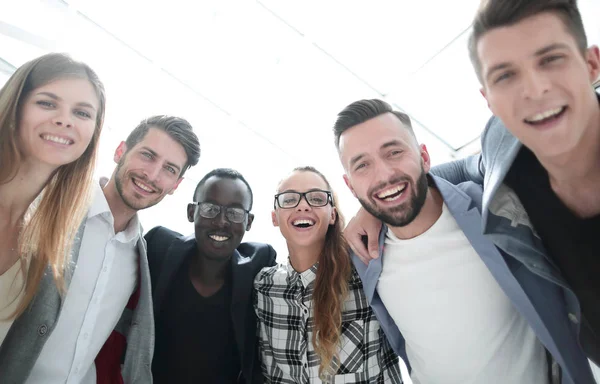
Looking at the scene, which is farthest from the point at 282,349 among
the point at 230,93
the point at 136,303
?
the point at 230,93

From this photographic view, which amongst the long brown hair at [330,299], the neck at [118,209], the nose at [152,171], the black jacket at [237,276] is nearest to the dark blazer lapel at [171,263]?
the black jacket at [237,276]

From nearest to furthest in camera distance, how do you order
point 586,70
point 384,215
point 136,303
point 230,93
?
point 586,70 → point 384,215 → point 136,303 → point 230,93

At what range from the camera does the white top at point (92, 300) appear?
48.8 inches

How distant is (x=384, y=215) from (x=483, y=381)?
67 centimetres

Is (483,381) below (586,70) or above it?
below

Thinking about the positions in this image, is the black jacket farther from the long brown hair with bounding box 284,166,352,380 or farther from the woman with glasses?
the long brown hair with bounding box 284,166,352,380

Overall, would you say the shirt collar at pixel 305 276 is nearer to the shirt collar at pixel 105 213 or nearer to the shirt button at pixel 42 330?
the shirt collar at pixel 105 213

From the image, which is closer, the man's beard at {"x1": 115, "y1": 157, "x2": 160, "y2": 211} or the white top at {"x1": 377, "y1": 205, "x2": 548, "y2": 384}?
the white top at {"x1": 377, "y1": 205, "x2": 548, "y2": 384}

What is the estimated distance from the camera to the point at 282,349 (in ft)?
4.84

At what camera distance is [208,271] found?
1724 millimetres

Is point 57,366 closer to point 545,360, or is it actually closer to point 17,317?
point 17,317

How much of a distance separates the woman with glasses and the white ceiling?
1.44ft

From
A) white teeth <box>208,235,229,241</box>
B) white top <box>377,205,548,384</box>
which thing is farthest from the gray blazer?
white top <box>377,205,548,384</box>

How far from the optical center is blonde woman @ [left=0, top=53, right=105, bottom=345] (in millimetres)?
1131
